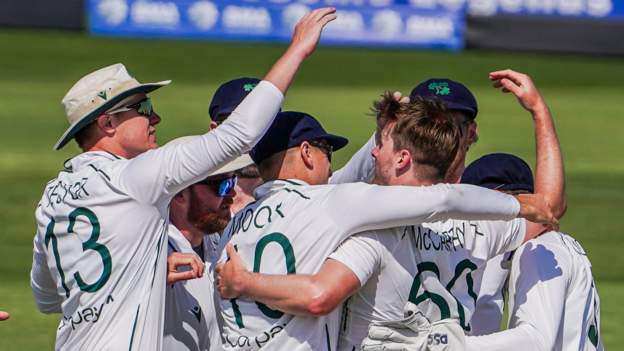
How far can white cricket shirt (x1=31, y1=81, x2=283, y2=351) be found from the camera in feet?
16.5

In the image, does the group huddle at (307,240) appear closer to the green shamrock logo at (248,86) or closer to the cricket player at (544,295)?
the cricket player at (544,295)

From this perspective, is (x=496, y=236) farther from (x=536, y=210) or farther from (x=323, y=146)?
(x=323, y=146)

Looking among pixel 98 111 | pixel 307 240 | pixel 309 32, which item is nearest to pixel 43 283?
pixel 98 111

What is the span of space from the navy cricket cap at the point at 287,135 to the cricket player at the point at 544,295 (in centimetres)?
84

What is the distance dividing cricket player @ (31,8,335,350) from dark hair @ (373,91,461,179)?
0.49 meters

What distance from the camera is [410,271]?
482 cm

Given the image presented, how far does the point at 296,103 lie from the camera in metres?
18.5

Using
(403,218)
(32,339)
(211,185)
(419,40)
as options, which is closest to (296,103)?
(419,40)

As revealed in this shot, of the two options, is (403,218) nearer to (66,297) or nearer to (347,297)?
(347,297)

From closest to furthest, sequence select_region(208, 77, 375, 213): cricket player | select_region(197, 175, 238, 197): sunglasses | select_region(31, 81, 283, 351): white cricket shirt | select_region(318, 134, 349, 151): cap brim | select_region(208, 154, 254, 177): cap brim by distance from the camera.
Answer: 1. select_region(31, 81, 283, 351): white cricket shirt
2. select_region(318, 134, 349, 151): cap brim
3. select_region(208, 154, 254, 177): cap brim
4. select_region(197, 175, 238, 197): sunglasses
5. select_region(208, 77, 375, 213): cricket player

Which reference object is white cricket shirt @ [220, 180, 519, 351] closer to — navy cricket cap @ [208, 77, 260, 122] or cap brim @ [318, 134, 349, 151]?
cap brim @ [318, 134, 349, 151]

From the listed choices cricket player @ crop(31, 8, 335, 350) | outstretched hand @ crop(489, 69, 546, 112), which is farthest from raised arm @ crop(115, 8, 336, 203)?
outstretched hand @ crop(489, 69, 546, 112)

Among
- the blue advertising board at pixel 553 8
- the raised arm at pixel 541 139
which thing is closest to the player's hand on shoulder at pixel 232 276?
the raised arm at pixel 541 139

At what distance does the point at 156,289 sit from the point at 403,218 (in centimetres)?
115
